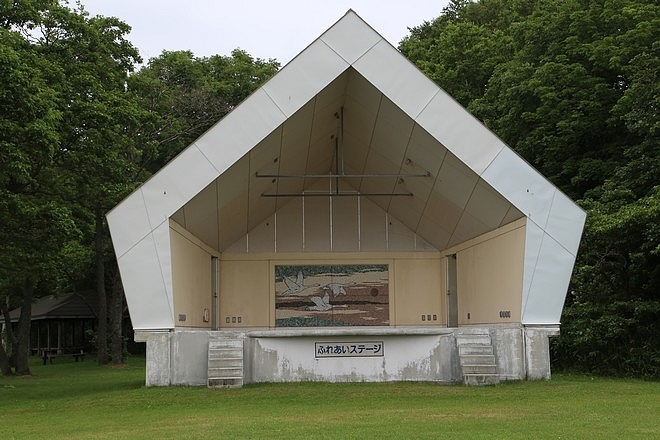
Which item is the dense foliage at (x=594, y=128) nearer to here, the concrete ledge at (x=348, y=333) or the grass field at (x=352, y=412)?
the grass field at (x=352, y=412)

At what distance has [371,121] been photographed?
16.1 meters

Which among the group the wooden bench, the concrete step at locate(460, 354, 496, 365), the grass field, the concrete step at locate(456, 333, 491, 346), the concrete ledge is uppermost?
the concrete ledge

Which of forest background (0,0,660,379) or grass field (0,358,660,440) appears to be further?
forest background (0,0,660,379)

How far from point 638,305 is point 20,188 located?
15270mm

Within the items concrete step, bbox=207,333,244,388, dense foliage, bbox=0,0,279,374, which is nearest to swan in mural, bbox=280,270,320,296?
dense foliage, bbox=0,0,279,374

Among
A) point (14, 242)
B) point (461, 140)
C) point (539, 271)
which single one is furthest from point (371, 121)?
point (14, 242)

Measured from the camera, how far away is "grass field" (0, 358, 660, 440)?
343 inches

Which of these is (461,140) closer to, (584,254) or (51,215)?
(584,254)

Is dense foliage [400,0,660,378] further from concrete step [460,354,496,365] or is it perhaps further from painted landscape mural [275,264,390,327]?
painted landscape mural [275,264,390,327]

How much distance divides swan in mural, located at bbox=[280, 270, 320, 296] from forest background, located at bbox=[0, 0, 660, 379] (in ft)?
18.1

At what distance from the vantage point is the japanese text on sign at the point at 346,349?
1416 centimetres

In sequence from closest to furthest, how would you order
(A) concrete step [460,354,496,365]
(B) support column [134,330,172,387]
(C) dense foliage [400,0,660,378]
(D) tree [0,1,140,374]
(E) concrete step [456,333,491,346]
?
1. (A) concrete step [460,354,496,365]
2. (B) support column [134,330,172,387]
3. (E) concrete step [456,333,491,346]
4. (D) tree [0,1,140,374]
5. (C) dense foliage [400,0,660,378]

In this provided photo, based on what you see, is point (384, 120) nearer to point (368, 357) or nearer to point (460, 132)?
point (460, 132)

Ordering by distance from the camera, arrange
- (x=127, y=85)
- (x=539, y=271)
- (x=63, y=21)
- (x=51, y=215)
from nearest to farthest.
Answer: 1. (x=539, y=271)
2. (x=51, y=215)
3. (x=63, y=21)
4. (x=127, y=85)
